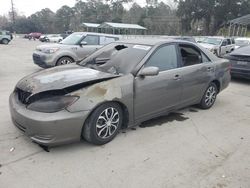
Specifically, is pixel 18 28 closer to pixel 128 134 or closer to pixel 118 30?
pixel 118 30

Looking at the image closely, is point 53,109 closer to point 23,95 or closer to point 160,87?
point 23,95

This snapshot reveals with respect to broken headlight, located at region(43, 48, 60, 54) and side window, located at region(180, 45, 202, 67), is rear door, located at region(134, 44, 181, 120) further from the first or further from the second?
broken headlight, located at region(43, 48, 60, 54)

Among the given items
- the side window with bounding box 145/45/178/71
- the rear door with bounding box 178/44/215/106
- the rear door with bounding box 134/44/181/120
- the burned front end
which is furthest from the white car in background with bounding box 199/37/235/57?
the burned front end

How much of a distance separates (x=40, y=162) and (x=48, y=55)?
6663 mm

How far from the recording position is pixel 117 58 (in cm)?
453

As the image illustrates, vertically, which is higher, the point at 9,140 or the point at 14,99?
the point at 14,99

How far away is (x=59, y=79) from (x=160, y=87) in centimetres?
163

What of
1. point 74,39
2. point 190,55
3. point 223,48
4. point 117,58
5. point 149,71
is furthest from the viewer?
point 223,48

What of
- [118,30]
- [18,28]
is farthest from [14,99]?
[18,28]

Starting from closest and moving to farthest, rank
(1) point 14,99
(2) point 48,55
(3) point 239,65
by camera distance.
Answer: (1) point 14,99 < (3) point 239,65 < (2) point 48,55

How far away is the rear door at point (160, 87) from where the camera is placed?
412 centimetres

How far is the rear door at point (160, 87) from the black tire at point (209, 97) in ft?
3.26

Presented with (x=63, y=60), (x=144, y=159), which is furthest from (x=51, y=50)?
(x=144, y=159)

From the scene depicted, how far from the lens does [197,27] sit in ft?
172
